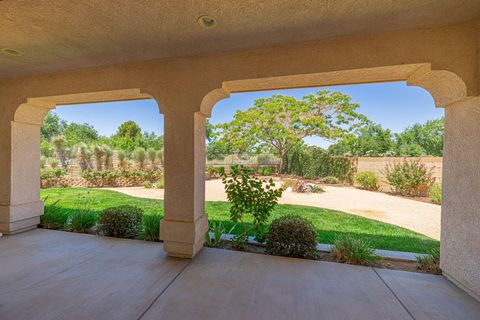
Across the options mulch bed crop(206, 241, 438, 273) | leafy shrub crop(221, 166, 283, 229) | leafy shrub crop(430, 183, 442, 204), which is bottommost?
mulch bed crop(206, 241, 438, 273)

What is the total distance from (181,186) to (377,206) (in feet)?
21.6

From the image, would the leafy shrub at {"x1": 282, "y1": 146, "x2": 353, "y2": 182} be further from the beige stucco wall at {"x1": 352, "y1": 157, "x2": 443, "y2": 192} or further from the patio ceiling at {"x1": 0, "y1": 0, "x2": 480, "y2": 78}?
the patio ceiling at {"x1": 0, "y1": 0, "x2": 480, "y2": 78}

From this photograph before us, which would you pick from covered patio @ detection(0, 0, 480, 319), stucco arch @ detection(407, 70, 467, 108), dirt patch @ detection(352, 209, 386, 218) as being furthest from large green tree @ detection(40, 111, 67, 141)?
stucco arch @ detection(407, 70, 467, 108)

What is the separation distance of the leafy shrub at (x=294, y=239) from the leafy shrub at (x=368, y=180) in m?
7.81

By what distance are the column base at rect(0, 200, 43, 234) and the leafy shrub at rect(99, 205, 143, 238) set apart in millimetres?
1575

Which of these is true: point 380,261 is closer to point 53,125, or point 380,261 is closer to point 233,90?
point 233,90

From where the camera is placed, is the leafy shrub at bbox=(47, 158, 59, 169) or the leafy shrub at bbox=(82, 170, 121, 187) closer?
the leafy shrub at bbox=(82, 170, 121, 187)

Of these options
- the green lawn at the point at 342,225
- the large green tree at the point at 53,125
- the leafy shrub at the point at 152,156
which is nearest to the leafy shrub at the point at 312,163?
the green lawn at the point at 342,225

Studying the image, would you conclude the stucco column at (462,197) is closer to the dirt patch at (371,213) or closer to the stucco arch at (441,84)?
the stucco arch at (441,84)

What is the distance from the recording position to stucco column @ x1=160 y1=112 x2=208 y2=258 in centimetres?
299

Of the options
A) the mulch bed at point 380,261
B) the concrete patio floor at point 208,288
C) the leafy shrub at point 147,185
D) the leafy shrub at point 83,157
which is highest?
Answer: the leafy shrub at point 83,157

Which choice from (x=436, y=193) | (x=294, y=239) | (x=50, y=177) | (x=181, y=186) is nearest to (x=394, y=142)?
(x=436, y=193)

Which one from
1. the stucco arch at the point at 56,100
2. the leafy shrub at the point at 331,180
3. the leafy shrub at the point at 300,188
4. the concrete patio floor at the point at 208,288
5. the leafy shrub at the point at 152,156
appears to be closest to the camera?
the concrete patio floor at the point at 208,288

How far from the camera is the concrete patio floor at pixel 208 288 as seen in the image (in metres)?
1.95
